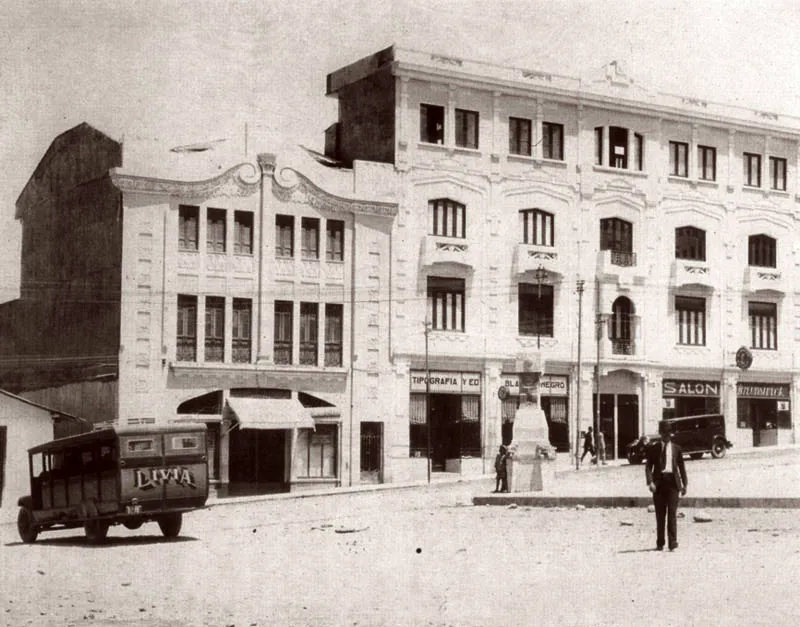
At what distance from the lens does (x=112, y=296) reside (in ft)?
86.0

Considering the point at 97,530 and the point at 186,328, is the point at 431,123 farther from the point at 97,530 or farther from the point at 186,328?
the point at 97,530

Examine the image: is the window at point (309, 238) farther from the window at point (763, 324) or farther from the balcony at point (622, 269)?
the window at point (763, 324)

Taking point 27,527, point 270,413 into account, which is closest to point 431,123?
point 270,413

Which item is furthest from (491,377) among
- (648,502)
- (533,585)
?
(533,585)

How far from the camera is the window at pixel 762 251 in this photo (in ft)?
96.9

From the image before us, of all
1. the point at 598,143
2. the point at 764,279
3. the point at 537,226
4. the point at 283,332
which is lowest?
the point at 283,332

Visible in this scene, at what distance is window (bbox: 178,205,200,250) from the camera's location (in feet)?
97.7

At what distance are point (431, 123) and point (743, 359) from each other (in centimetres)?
1044

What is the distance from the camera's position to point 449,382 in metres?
34.4

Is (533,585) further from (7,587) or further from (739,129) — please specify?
(739,129)

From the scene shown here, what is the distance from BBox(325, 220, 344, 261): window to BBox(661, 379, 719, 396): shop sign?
28.7 ft

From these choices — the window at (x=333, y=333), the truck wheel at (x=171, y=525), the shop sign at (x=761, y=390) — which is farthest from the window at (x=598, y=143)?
the truck wheel at (x=171, y=525)

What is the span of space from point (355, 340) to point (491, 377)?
370 centimetres

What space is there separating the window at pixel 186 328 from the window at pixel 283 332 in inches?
93.9
